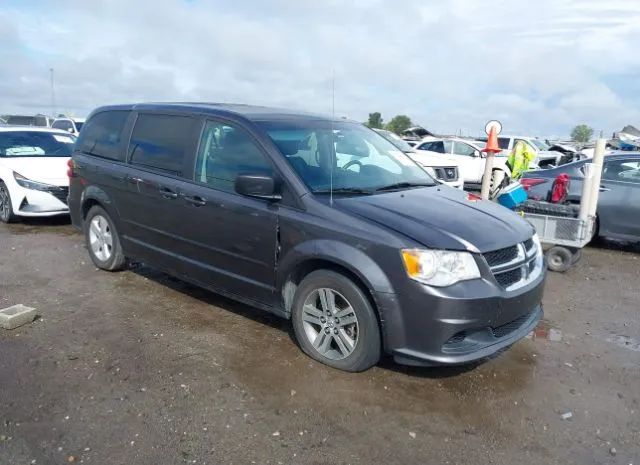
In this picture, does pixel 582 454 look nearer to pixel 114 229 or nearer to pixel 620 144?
pixel 114 229

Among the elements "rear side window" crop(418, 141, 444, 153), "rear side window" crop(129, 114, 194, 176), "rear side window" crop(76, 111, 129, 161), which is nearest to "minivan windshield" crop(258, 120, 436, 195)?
"rear side window" crop(129, 114, 194, 176)

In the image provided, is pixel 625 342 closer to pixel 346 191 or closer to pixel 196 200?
pixel 346 191

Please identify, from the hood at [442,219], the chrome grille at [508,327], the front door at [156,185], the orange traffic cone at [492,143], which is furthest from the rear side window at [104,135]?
the orange traffic cone at [492,143]

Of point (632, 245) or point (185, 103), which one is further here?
point (632, 245)

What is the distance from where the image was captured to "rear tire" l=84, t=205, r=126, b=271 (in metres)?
5.87

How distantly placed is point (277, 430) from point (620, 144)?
25813 millimetres

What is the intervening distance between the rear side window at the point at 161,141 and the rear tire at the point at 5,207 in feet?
14.3

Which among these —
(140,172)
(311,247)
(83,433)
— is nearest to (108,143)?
(140,172)

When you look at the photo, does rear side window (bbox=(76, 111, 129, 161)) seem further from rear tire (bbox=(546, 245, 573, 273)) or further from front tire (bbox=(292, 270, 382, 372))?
rear tire (bbox=(546, 245, 573, 273))

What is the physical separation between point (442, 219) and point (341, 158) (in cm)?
114

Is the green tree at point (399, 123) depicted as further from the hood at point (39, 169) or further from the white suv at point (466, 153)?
the hood at point (39, 169)

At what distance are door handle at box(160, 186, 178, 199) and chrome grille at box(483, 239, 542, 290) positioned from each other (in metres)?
2.66

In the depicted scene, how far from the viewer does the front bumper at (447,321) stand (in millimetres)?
3430

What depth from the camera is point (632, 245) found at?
8766mm
